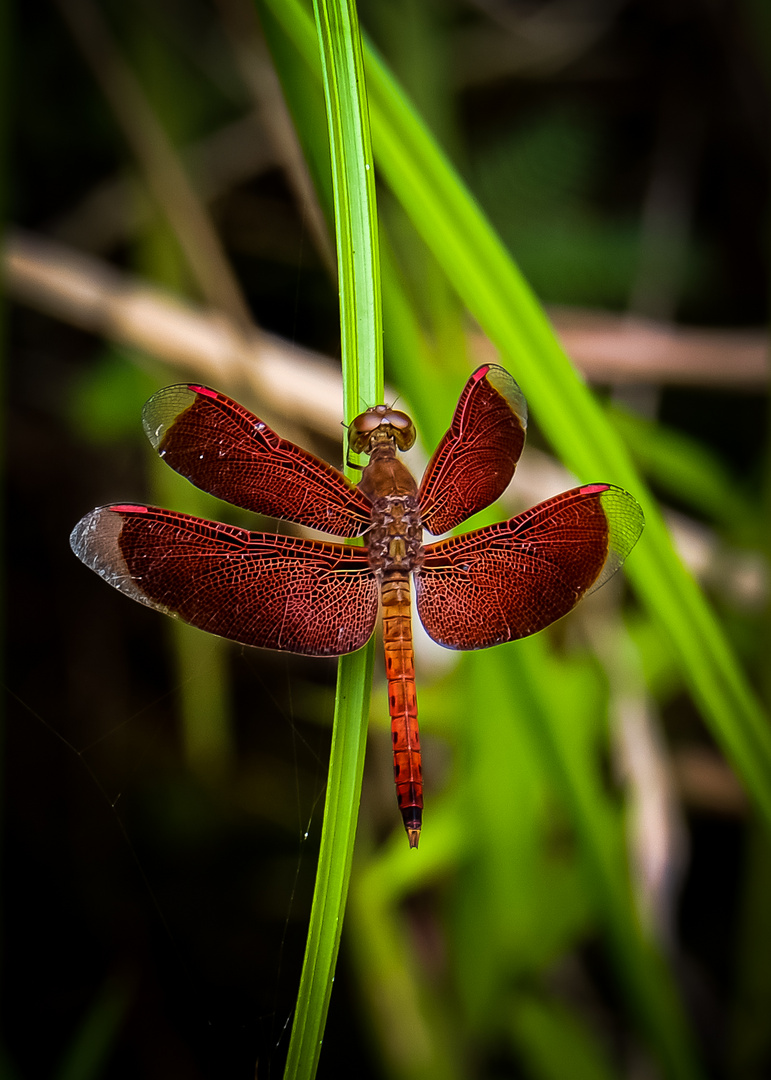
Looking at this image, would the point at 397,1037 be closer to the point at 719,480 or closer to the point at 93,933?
the point at 93,933

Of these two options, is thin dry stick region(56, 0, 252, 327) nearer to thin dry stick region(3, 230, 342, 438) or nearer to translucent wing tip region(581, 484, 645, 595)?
thin dry stick region(3, 230, 342, 438)

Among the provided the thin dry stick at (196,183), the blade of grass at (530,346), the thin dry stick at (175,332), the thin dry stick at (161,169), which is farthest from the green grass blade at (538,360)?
the thin dry stick at (196,183)

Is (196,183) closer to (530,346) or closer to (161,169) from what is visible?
(161,169)

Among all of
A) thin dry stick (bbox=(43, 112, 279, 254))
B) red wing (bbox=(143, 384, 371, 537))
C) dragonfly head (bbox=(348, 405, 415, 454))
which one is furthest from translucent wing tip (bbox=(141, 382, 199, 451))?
thin dry stick (bbox=(43, 112, 279, 254))

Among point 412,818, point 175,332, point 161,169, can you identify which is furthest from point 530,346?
point 161,169

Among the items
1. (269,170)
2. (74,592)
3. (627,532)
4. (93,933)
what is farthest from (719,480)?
(93,933)

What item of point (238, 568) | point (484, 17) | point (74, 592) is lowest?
point (238, 568)
